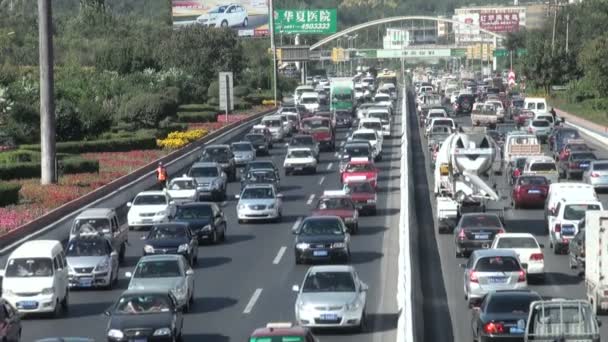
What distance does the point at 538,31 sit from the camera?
534ft

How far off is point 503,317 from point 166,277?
30.0ft

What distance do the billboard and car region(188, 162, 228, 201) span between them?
83.6m

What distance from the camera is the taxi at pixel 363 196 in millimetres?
50344

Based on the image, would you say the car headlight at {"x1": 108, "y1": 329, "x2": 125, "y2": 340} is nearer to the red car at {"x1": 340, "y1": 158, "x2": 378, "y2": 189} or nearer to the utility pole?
the red car at {"x1": 340, "y1": 158, "x2": 378, "y2": 189}

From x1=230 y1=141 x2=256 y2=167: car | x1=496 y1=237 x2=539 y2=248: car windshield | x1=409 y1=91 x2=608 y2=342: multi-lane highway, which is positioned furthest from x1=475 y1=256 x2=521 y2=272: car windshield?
x1=230 y1=141 x2=256 y2=167: car

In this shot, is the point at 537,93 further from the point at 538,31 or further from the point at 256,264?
the point at 256,264

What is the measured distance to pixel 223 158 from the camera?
66.6m

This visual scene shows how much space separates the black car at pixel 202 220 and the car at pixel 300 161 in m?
22.6

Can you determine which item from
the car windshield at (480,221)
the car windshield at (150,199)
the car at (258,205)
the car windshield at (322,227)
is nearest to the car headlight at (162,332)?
the car windshield at (322,227)

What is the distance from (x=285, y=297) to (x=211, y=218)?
11.5 meters

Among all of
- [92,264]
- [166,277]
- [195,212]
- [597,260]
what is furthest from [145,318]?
[195,212]

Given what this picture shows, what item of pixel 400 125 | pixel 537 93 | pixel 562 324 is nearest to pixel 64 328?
pixel 562 324

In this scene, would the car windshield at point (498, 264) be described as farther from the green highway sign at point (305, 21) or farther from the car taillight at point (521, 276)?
the green highway sign at point (305, 21)

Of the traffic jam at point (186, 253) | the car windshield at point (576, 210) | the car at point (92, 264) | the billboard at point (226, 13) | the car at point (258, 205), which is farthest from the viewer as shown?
the billboard at point (226, 13)
